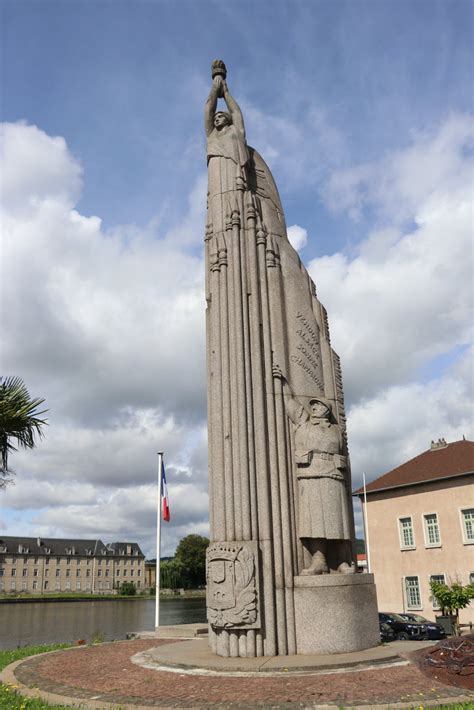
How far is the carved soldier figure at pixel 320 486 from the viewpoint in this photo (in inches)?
511

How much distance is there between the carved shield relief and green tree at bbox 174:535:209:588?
86.7m

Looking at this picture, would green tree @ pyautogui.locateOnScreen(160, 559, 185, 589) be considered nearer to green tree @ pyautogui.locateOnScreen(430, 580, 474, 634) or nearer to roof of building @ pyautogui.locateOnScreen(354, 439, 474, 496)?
roof of building @ pyautogui.locateOnScreen(354, 439, 474, 496)

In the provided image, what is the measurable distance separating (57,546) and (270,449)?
414 ft

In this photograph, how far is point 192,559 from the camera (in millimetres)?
95938

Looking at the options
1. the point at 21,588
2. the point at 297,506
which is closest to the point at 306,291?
the point at 297,506

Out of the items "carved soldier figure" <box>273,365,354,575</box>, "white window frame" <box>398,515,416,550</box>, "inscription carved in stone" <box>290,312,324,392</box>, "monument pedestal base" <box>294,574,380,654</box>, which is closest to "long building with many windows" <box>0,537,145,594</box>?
"white window frame" <box>398,515,416,550</box>

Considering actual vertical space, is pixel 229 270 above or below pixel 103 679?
above

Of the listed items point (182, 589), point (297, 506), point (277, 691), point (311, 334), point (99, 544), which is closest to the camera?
point (277, 691)

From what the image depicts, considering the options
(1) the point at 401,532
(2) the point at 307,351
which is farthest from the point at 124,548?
(2) the point at 307,351

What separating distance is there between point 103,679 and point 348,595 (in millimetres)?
5234

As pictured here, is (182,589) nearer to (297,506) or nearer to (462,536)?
(462,536)

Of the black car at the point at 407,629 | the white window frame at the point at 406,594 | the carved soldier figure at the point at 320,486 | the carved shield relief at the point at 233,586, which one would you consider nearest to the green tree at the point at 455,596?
the black car at the point at 407,629

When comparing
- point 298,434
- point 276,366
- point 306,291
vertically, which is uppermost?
point 306,291

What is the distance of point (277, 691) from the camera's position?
8664mm
